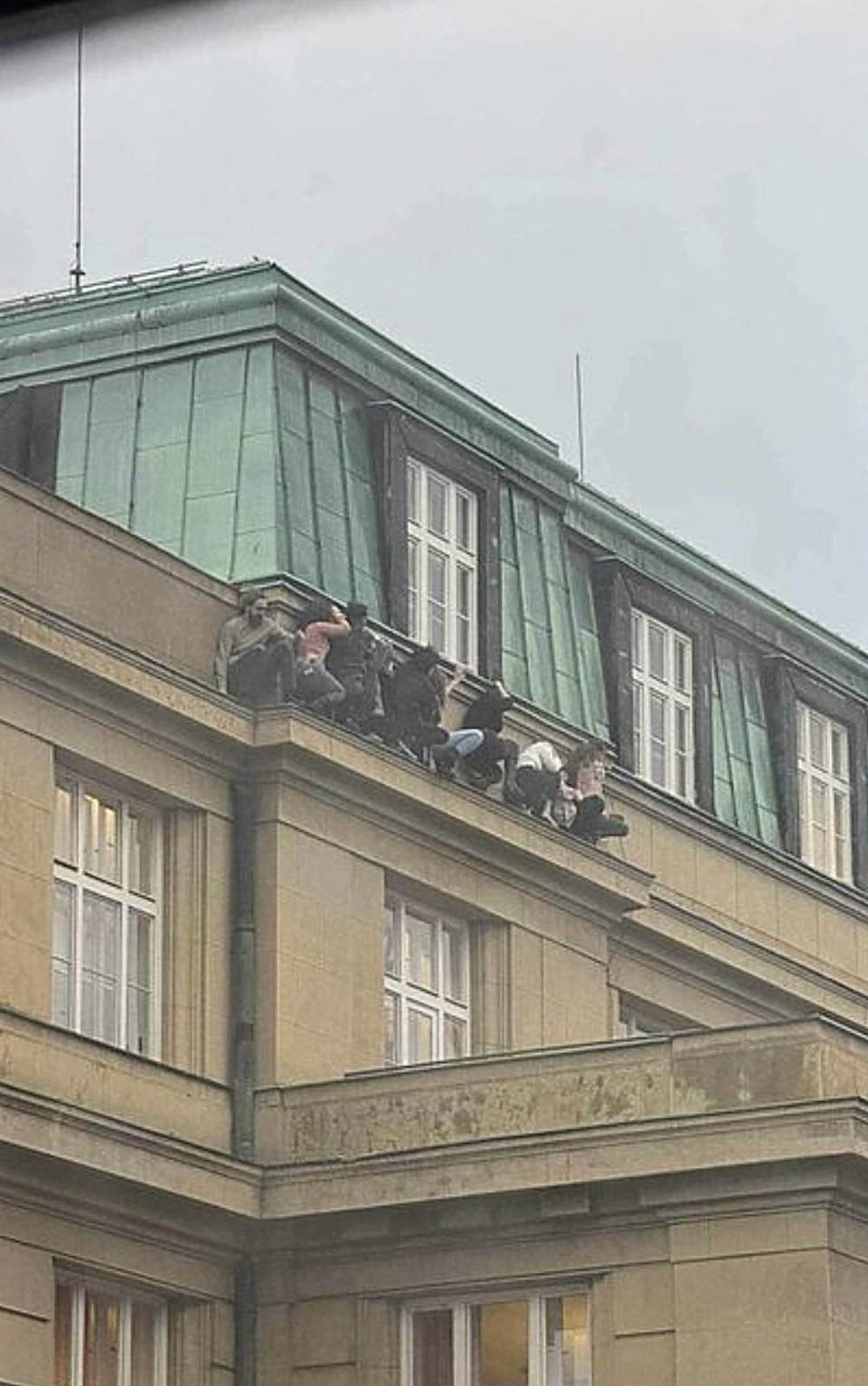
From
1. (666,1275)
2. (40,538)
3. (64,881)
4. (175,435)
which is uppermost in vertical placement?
(175,435)

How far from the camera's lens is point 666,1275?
28.4 m

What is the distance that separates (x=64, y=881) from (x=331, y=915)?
2.92 metres

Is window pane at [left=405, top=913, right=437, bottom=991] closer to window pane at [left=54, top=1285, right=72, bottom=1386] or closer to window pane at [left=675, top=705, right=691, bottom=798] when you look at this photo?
window pane at [left=54, top=1285, right=72, bottom=1386]

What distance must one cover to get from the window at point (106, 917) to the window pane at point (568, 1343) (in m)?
4.11

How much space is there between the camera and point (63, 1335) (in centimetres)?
2828

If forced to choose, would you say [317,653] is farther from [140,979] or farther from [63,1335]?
[63,1335]

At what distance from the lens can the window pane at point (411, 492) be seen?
34.5 m

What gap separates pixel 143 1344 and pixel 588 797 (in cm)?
800

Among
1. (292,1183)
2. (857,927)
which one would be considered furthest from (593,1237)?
(857,927)

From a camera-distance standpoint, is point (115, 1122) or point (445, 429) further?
point (445, 429)

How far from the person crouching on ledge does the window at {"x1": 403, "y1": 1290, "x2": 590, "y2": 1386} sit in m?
6.13

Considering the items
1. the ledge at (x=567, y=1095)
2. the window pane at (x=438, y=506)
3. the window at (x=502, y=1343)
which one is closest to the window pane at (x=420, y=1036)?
the ledge at (x=567, y=1095)

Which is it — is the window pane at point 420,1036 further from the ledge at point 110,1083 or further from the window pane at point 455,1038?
the ledge at point 110,1083

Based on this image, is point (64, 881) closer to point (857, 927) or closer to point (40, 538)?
point (40, 538)
